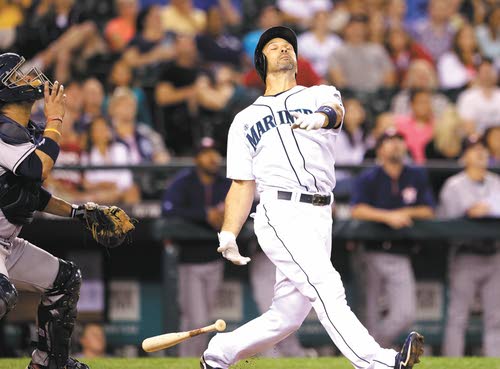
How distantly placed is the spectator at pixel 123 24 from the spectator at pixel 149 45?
8 centimetres

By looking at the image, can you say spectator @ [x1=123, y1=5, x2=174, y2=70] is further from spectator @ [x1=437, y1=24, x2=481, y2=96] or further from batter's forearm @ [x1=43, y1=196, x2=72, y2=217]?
batter's forearm @ [x1=43, y1=196, x2=72, y2=217]

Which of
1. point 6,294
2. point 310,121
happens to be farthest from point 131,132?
point 310,121

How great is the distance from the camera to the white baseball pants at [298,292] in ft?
16.4

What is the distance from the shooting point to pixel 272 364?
661 cm

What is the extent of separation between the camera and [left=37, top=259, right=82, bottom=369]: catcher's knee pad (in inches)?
221

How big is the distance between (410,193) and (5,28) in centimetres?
458

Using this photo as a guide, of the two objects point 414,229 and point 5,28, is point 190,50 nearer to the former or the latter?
point 5,28

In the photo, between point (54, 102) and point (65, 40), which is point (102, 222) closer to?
point (54, 102)

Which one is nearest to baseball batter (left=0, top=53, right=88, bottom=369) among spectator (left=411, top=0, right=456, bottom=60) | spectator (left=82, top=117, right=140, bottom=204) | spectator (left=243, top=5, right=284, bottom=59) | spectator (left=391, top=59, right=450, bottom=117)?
spectator (left=82, top=117, right=140, bottom=204)

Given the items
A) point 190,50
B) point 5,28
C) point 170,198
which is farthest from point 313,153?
point 5,28

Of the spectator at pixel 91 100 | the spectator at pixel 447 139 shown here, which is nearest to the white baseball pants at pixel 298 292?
the spectator at pixel 91 100

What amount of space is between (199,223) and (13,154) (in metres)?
3.43

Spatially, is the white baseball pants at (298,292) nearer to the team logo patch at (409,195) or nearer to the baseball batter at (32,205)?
the baseball batter at (32,205)

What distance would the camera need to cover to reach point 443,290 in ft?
29.0
